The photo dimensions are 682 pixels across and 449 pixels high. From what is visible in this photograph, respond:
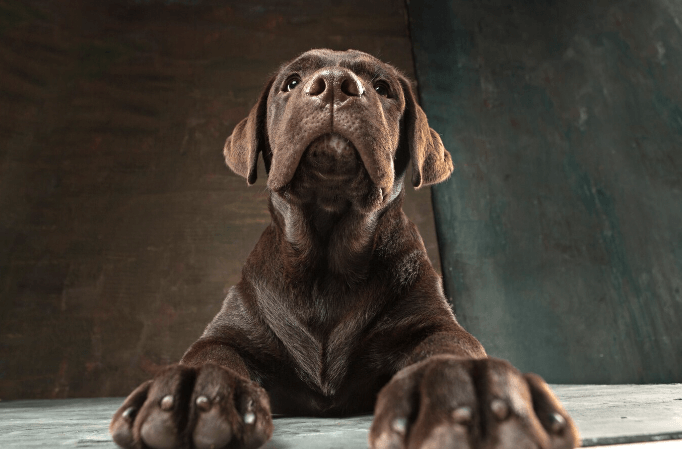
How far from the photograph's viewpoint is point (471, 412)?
76cm

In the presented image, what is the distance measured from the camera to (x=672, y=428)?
1.16 metres

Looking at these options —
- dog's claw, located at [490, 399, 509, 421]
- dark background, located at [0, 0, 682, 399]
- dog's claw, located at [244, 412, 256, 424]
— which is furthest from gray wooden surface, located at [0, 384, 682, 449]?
dark background, located at [0, 0, 682, 399]

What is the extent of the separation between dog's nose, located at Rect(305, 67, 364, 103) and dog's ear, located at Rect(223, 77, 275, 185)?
60 cm

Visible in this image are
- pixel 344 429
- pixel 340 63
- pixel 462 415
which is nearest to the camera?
pixel 462 415

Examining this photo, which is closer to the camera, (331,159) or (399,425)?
(399,425)

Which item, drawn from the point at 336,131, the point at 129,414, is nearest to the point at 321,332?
the point at 336,131

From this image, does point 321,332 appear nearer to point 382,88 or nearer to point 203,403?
point 203,403

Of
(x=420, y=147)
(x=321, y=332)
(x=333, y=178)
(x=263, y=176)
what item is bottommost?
(x=263, y=176)

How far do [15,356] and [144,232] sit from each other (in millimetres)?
1250

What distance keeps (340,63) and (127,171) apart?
268 cm

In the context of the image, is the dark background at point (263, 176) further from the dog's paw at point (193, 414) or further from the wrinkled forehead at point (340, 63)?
the dog's paw at point (193, 414)

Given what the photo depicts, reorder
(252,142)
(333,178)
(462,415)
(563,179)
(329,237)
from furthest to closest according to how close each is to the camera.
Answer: (563,179)
(252,142)
(329,237)
(333,178)
(462,415)

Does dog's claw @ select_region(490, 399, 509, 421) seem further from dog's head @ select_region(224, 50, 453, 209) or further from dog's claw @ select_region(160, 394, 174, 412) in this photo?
dog's head @ select_region(224, 50, 453, 209)

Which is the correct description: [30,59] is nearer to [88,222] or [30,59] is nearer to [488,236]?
[88,222]
